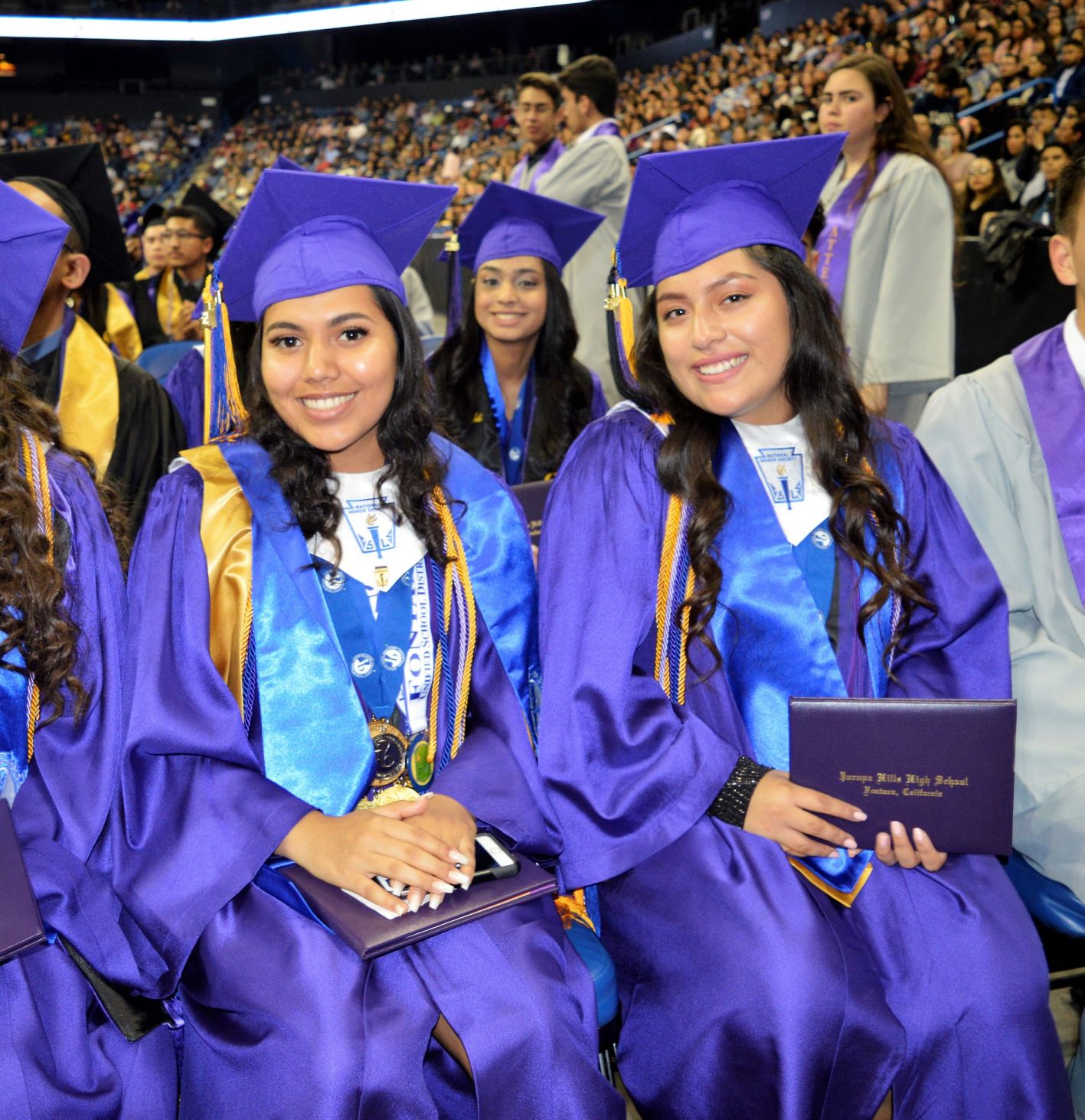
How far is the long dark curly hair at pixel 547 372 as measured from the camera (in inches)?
176

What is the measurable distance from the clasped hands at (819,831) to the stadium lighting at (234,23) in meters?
26.2

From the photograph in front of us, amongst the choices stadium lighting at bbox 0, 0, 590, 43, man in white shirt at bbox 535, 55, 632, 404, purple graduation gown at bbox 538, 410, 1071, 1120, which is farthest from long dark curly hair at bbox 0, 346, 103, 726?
stadium lighting at bbox 0, 0, 590, 43

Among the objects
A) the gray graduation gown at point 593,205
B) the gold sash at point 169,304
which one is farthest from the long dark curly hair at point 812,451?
the gold sash at point 169,304

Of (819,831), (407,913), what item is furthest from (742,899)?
(407,913)

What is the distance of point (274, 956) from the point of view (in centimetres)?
178

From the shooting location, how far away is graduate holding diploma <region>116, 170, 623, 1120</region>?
5.70ft

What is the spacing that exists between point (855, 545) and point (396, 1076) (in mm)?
1282

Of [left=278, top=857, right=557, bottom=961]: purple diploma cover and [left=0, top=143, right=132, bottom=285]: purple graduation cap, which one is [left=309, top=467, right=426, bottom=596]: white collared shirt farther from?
[left=0, top=143, right=132, bottom=285]: purple graduation cap

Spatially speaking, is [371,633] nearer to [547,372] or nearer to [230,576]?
[230,576]

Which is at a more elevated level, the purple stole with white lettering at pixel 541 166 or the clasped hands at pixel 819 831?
the purple stole with white lettering at pixel 541 166

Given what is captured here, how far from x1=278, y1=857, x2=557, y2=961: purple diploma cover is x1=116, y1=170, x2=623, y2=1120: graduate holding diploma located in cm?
3

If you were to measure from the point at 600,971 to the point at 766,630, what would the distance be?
2.28 ft

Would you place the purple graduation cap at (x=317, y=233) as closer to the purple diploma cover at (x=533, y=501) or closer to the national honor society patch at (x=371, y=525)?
the national honor society patch at (x=371, y=525)

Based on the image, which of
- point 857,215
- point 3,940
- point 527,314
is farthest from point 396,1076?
point 857,215
